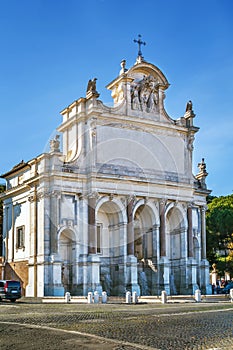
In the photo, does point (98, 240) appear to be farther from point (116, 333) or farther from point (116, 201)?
point (116, 333)

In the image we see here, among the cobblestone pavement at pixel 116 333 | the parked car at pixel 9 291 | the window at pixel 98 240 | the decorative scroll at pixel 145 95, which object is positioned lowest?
the parked car at pixel 9 291

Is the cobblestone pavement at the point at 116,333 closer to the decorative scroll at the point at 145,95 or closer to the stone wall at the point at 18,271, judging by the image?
the stone wall at the point at 18,271

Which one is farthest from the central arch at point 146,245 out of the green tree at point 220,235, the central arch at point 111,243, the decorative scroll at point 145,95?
the green tree at point 220,235

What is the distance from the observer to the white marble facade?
40438 mm

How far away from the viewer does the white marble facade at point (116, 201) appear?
4044cm

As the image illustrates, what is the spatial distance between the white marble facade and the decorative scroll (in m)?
0.09

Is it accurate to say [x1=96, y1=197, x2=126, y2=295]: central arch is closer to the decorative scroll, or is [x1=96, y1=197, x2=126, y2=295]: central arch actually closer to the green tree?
the decorative scroll

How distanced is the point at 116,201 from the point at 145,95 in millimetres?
10151

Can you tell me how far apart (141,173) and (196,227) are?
8.31 m

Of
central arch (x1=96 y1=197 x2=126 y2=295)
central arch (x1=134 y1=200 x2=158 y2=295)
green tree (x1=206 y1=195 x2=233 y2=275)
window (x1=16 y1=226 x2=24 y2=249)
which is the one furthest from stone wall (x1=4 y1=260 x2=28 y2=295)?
green tree (x1=206 y1=195 x2=233 y2=275)

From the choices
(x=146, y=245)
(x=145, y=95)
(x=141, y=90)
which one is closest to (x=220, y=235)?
(x=146, y=245)

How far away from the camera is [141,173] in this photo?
44031mm

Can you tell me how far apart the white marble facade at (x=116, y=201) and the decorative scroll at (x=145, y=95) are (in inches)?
3.4

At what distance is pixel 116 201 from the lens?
4225 centimetres
